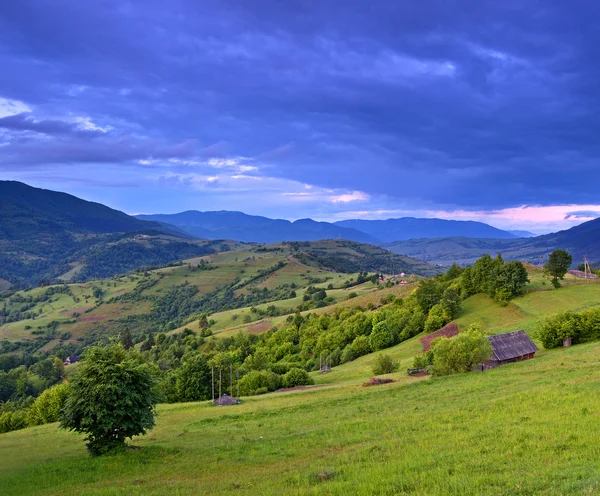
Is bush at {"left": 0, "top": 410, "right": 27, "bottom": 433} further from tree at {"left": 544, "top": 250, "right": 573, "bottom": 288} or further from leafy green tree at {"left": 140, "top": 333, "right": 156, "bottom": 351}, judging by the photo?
tree at {"left": 544, "top": 250, "right": 573, "bottom": 288}

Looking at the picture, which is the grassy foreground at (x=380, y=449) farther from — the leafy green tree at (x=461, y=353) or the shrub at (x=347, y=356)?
the shrub at (x=347, y=356)

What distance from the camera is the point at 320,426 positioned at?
107ft

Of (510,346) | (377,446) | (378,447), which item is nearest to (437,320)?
(510,346)

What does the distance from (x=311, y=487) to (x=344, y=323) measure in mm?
98879

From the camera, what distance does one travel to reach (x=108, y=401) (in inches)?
1148

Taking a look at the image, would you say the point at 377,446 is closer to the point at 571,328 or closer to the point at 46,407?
the point at 571,328

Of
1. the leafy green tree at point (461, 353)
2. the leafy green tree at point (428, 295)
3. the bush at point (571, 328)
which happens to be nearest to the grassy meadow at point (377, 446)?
the leafy green tree at point (461, 353)

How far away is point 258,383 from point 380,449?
53348 millimetres

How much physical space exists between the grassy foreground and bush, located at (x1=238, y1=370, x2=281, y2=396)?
2761cm

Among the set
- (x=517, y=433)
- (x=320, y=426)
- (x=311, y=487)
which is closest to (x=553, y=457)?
(x=517, y=433)

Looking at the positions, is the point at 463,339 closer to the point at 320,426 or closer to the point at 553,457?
the point at 320,426

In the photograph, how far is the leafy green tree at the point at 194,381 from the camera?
81625mm

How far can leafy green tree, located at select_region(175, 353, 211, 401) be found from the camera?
268ft

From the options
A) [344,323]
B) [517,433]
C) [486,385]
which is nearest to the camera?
[517,433]
